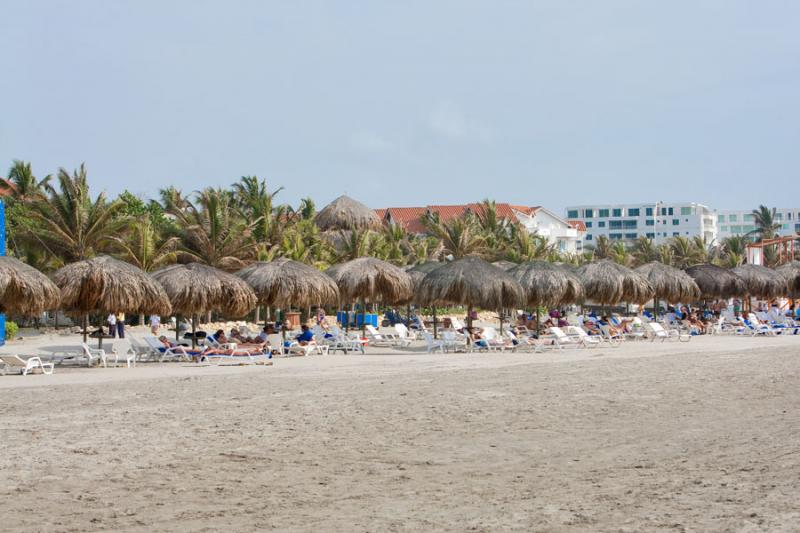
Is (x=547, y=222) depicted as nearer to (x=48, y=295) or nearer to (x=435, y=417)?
(x=48, y=295)

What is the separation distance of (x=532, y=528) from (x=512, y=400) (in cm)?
670

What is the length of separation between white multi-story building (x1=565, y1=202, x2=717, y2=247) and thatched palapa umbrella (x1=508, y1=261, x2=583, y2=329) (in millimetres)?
106725

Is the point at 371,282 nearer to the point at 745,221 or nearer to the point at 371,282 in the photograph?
the point at 371,282

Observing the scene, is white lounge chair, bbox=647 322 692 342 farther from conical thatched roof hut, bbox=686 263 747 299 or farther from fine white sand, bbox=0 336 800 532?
fine white sand, bbox=0 336 800 532

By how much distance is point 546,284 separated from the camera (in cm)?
2753

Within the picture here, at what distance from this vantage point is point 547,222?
91.8 m

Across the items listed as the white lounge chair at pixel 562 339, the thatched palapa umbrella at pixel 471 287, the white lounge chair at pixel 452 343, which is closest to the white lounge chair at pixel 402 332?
the thatched palapa umbrella at pixel 471 287

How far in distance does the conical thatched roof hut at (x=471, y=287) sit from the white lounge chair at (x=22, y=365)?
10.2 m

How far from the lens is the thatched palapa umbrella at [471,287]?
81.9ft

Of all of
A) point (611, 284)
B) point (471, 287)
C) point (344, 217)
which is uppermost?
point (344, 217)

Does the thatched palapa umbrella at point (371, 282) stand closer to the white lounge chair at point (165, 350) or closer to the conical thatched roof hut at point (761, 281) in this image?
the white lounge chair at point (165, 350)

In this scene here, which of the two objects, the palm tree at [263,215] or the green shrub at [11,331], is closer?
the green shrub at [11,331]

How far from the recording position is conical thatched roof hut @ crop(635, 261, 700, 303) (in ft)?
111

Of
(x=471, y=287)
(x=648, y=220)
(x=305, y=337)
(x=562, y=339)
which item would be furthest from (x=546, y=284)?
(x=648, y=220)
